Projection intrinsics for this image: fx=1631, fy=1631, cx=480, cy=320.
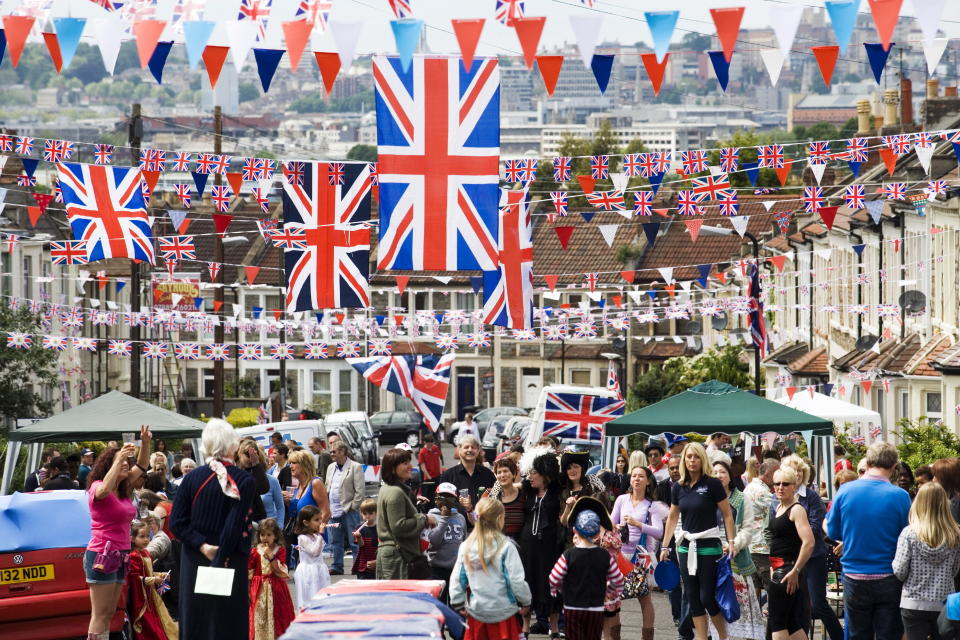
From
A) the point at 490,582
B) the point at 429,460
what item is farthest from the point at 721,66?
the point at 429,460

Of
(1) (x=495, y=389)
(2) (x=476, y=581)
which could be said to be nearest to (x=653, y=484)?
(2) (x=476, y=581)

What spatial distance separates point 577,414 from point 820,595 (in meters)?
20.3

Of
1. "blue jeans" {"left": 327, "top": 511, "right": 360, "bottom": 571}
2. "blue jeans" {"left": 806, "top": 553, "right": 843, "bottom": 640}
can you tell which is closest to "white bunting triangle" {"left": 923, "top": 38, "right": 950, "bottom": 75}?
"blue jeans" {"left": 806, "top": 553, "right": 843, "bottom": 640}

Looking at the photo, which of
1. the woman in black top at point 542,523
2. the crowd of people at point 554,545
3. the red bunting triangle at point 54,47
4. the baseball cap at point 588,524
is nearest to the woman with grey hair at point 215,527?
the crowd of people at point 554,545

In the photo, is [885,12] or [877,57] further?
[877,57]

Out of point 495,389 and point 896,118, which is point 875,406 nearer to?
point 896,118

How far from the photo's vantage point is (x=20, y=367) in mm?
42562

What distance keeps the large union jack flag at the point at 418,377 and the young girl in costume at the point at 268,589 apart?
1620 cm

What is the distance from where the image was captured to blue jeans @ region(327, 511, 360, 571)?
20.3 m

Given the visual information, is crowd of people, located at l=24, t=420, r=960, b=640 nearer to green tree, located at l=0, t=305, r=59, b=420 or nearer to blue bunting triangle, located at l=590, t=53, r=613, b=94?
blue bunting triangle, located at l=590, t=53, r=613, b=94

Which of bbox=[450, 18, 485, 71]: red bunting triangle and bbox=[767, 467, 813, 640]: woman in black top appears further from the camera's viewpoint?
bbox=[450, 18, 485, 71]: red bunting triangle

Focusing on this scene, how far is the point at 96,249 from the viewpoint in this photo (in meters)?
25.7

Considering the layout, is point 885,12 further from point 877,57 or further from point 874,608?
point 874,608

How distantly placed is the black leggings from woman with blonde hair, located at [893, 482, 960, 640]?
2463mm
